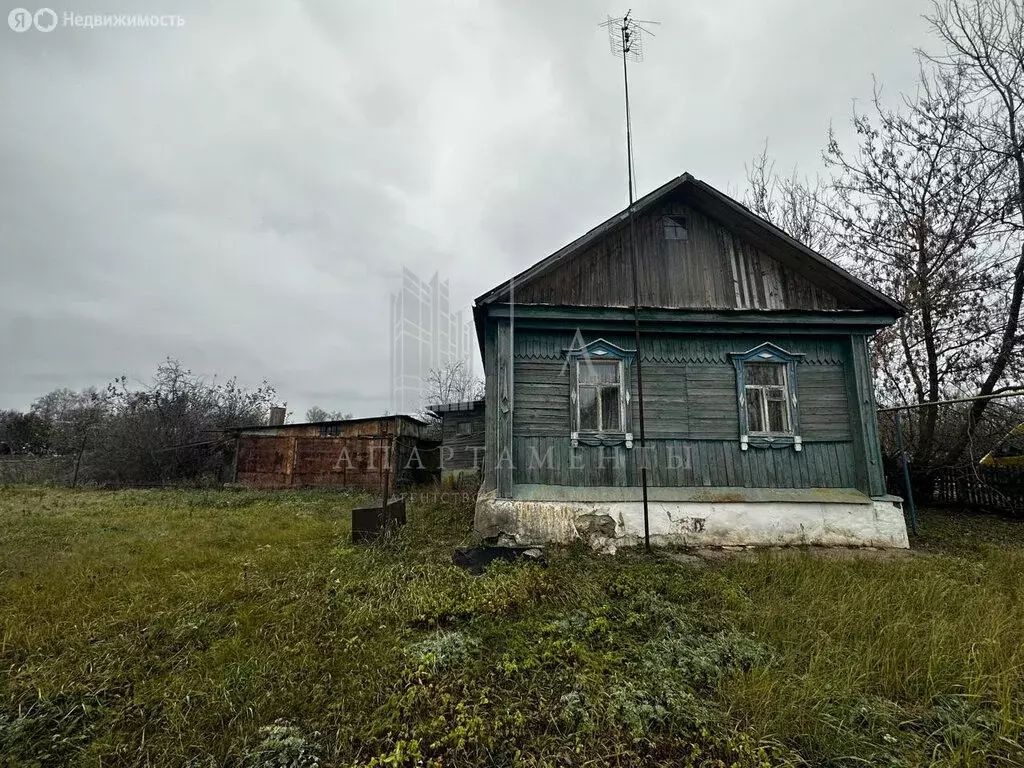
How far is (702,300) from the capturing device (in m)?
7.64

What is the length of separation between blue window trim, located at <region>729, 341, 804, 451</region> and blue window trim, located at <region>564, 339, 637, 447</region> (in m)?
1.86

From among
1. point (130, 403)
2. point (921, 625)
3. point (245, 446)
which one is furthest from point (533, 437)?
point (130, 403)

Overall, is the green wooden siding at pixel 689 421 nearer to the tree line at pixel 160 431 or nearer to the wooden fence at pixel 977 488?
the wooden fence at pixel 977 488

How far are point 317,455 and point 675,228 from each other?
14.8 metres

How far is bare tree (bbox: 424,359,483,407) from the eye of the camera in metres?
32.0

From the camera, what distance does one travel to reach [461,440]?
53.6ft

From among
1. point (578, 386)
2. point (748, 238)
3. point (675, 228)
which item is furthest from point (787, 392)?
point (578, 386)

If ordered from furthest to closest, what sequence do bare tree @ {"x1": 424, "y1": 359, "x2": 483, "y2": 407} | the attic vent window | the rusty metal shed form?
bare tree @ {"x1": 424, "y1": 359, "x2": 483, "y2": 407} → the rusty metal shed → the attic vent window

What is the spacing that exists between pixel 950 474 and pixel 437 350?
23980 mm

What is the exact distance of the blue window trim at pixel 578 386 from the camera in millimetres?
7312

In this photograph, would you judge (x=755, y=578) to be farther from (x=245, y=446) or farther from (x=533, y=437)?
(x=245, y=446)

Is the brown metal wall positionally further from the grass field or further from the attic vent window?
the attic vent window

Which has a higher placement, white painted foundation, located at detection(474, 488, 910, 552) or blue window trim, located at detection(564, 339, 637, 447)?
blue window trim, located at detection(564, 339, 637, 447)

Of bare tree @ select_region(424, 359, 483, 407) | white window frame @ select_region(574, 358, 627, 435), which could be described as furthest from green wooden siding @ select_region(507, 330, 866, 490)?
bare tree @ select_region(424, 359, 483, 407)
